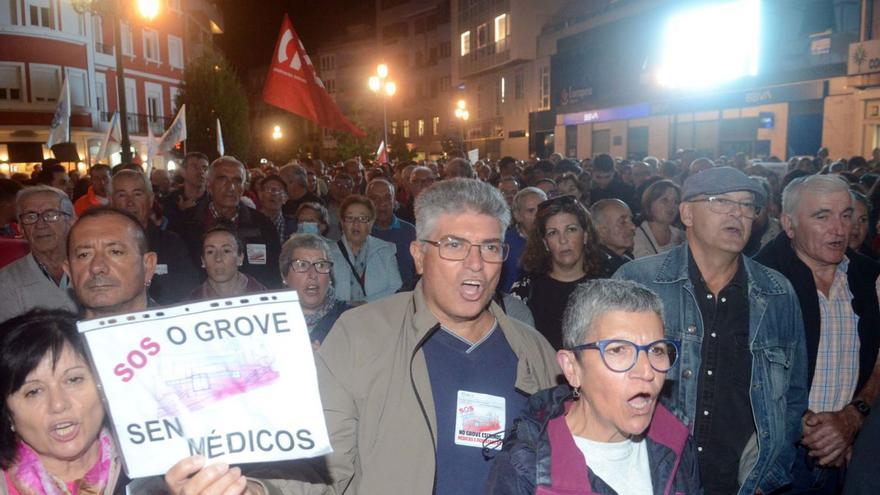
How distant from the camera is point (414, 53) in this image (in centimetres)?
5944

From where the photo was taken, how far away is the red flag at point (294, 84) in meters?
10.8

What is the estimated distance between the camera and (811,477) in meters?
3.94

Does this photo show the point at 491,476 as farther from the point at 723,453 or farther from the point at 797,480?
the point at 797,480

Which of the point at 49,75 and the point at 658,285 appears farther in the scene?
the point at 49,75

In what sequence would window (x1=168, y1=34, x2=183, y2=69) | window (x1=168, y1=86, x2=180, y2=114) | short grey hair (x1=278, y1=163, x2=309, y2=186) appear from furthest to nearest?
window (x1=168, y1=34, x2=183, y2=69) → window (x1=168, y1=86, x2=180, y2=114) → short grey hair (x1=278, y1=163, x2=309, y2=186)

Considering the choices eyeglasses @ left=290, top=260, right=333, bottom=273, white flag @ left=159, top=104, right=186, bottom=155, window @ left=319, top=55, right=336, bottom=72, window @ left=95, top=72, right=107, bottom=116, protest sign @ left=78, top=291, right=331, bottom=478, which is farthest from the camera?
window @ left=319, top=55, right=336, bottom=72

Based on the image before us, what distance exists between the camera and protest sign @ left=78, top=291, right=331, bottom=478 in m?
1.99

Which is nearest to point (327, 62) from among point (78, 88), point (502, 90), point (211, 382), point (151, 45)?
point (151, 45)

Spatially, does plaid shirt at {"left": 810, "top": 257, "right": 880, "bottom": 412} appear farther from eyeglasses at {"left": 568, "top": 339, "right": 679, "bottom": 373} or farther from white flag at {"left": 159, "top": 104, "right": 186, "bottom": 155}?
white flag at {"left": 159, "top": 104, "right": 186, "bottom": 155}

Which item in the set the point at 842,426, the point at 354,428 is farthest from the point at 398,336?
the point at 842,426

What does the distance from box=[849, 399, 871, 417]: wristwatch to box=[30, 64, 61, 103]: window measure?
3957 centimetres

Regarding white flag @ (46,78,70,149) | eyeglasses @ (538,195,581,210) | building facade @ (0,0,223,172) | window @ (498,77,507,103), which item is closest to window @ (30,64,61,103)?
building facade @ (0,0,223,172)

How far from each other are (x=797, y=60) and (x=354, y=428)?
26042mm

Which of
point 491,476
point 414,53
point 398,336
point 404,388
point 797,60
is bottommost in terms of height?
Answer: point 491,476
